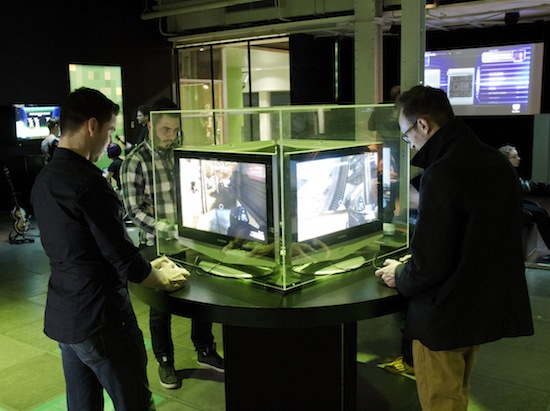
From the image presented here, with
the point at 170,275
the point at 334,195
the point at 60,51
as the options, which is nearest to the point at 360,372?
the point at 334,195

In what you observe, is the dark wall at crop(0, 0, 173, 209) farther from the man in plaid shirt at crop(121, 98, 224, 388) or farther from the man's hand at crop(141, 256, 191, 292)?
the man's hand at crop(141, 256, 191, 292)

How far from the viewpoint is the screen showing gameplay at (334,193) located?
2.19m

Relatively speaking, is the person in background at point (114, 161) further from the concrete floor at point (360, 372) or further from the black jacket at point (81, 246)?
the black jacket at point (81, 246)

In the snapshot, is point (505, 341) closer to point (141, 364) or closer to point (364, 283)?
point (364, 283)

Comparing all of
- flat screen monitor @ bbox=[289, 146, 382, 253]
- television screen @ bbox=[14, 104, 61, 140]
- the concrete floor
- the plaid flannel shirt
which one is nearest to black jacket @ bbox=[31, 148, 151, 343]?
flat screen monitor @ bbox=[289, 146, 382, 253]

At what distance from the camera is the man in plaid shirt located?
2797mm

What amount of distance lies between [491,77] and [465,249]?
9.03 metres

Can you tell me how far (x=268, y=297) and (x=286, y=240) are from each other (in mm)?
221

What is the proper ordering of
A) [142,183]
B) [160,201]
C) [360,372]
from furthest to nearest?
[360,372] < [142,183] < [160,201]

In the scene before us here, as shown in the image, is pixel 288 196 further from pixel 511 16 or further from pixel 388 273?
pixel 511 16

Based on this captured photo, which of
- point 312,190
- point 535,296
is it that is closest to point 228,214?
point 312,190

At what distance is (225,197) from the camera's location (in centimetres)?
237

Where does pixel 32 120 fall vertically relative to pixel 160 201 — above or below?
above

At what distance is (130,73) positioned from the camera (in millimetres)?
10570
